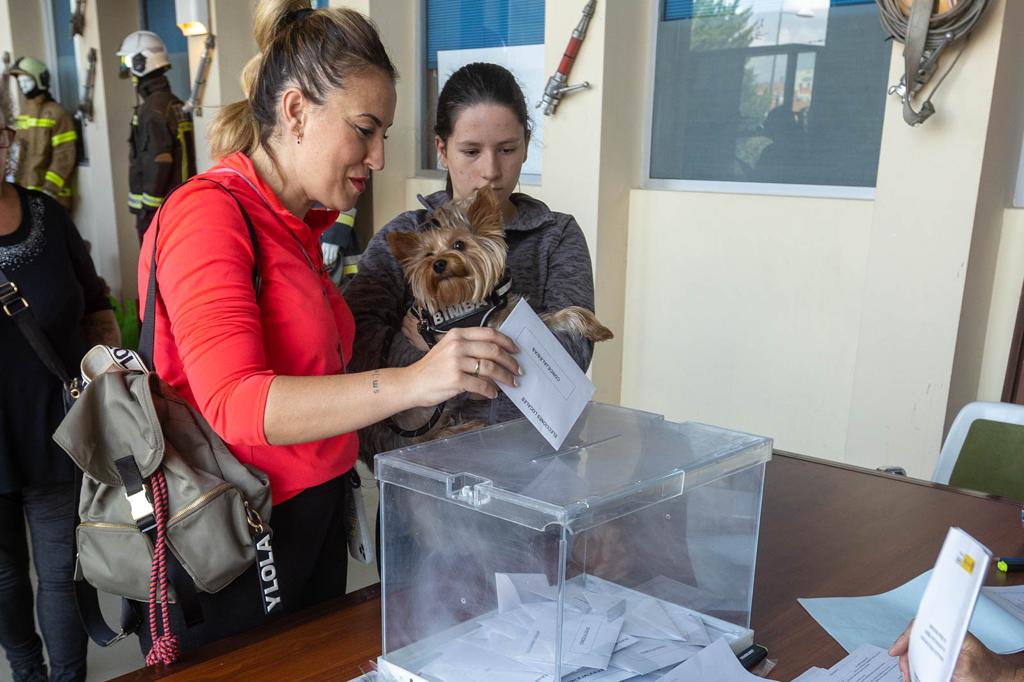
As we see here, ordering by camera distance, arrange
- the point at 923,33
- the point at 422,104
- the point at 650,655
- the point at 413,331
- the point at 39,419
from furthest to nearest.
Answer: the point at 422,104 < the point at 923,33 < the point at 39,419 < the point at 413,331 < the point at 650,655

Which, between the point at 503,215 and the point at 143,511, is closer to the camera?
the point at 143,511

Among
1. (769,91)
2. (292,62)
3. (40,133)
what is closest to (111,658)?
(292,62)

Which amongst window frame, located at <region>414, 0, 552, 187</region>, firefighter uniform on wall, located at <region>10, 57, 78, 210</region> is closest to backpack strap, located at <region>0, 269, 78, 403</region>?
window frame, located at <region>414, 0, 552, 187</region>

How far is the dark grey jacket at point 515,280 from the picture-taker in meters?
1.61

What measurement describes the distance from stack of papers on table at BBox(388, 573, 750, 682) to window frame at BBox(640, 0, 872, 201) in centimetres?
248

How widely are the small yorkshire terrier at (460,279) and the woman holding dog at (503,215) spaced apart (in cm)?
5

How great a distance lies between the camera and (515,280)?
5.89 feet

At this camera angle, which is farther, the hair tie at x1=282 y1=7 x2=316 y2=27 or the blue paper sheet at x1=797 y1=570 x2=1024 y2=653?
the hair tie at x1=282 y1=7 x2=316 y2=27

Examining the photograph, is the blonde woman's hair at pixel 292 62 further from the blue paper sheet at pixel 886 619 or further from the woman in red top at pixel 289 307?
the blue paper sheet at pixel 886 619

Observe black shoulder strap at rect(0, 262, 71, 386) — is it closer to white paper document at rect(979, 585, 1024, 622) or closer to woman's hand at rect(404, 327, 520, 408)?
woman's hand at rect(404, 327, 520, 408)

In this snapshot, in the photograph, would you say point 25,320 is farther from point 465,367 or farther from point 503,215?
point 465,367

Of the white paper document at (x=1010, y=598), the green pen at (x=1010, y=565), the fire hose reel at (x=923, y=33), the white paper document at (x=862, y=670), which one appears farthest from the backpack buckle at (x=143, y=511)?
the fire hose reel at (x=923, y=33)

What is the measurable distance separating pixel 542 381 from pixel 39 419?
1599 millimetres

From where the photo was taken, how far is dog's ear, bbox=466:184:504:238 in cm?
167
